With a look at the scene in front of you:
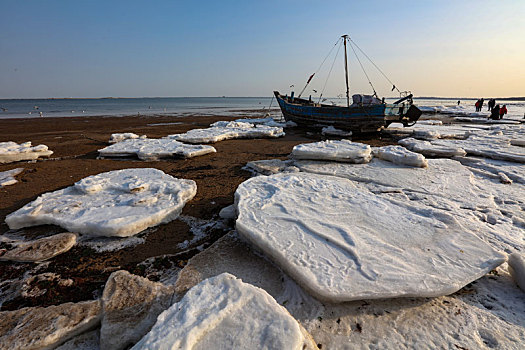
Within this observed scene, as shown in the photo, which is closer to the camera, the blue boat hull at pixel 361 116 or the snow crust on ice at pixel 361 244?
the snow crust on ice at pixel 361 244

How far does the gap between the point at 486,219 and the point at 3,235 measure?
6628mm

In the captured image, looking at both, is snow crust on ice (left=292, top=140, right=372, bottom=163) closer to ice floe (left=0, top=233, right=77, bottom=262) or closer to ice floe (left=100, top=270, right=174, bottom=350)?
ice floe (left=100, top=270, right=174, bottom=350)

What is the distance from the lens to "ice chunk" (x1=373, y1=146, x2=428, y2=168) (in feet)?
18.8

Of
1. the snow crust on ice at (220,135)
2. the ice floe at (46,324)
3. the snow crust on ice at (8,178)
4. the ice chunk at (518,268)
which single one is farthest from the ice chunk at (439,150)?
the snow crust on ice at (8,178)

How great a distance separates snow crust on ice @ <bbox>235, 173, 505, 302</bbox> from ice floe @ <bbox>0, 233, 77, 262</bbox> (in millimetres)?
2105

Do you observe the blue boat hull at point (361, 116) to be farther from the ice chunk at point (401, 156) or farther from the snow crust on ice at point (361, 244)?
the snow crust on ice at point (361, 244)

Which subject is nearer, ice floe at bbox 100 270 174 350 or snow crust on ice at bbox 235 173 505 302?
ice floe at bbox 100 270 174 350

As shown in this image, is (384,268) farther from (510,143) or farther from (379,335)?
(510,143)

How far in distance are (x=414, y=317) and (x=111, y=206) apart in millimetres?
4013

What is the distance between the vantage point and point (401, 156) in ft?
19.4

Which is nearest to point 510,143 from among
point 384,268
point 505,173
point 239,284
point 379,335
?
point 505,173

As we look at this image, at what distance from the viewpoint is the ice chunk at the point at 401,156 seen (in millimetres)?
5725

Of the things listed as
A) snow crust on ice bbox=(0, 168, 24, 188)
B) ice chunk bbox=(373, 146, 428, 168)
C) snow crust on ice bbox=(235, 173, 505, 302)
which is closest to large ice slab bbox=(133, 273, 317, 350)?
snow crust on ice bbox=(235, 173, 505, 302)

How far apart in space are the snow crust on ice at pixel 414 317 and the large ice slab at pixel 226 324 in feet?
1.09
